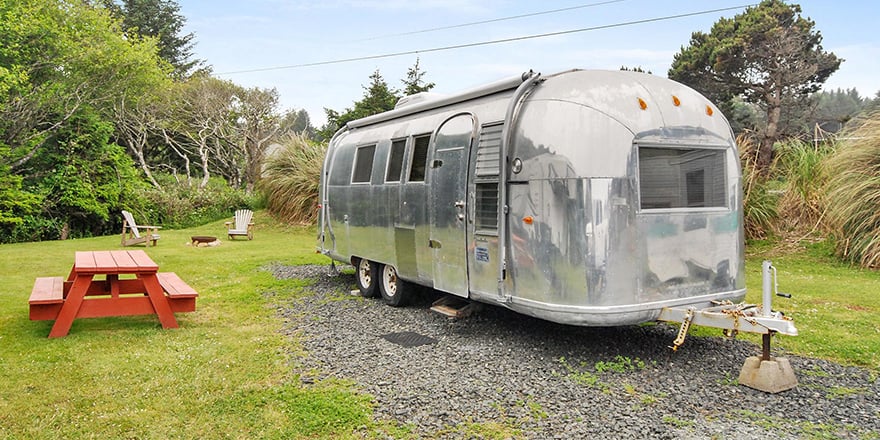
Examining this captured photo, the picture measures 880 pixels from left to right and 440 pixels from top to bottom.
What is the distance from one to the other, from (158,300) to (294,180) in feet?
43.6

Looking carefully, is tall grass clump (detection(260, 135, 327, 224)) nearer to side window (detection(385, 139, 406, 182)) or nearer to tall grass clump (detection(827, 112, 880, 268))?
side window (detection(385, 139, 406, 182))

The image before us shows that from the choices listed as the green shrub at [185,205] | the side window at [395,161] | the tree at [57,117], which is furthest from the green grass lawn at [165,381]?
the green shrub at [185,205]

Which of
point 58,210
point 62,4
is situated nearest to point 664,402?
point 58,210

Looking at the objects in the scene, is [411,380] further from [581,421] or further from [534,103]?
[534,103]

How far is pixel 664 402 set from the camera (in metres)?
4.60

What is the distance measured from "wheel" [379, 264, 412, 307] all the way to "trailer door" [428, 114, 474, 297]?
117 centimetres

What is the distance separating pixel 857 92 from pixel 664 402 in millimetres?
66788

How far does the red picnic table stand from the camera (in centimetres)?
621

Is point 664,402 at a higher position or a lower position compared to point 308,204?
lower

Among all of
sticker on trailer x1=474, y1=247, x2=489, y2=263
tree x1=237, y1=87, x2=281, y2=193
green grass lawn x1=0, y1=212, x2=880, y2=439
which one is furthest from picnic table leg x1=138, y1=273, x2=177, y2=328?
tree x1=237, y1=87, x2=281, y2=193

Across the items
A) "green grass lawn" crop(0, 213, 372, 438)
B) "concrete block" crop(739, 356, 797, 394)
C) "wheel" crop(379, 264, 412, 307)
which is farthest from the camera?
"wheel" crop(379, 264, 412, 307)

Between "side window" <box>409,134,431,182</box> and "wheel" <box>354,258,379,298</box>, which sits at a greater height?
"side window" <box>409,134,431,182</box>

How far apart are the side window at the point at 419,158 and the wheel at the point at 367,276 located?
1.88 m

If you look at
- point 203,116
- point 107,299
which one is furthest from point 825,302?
point 203,116
